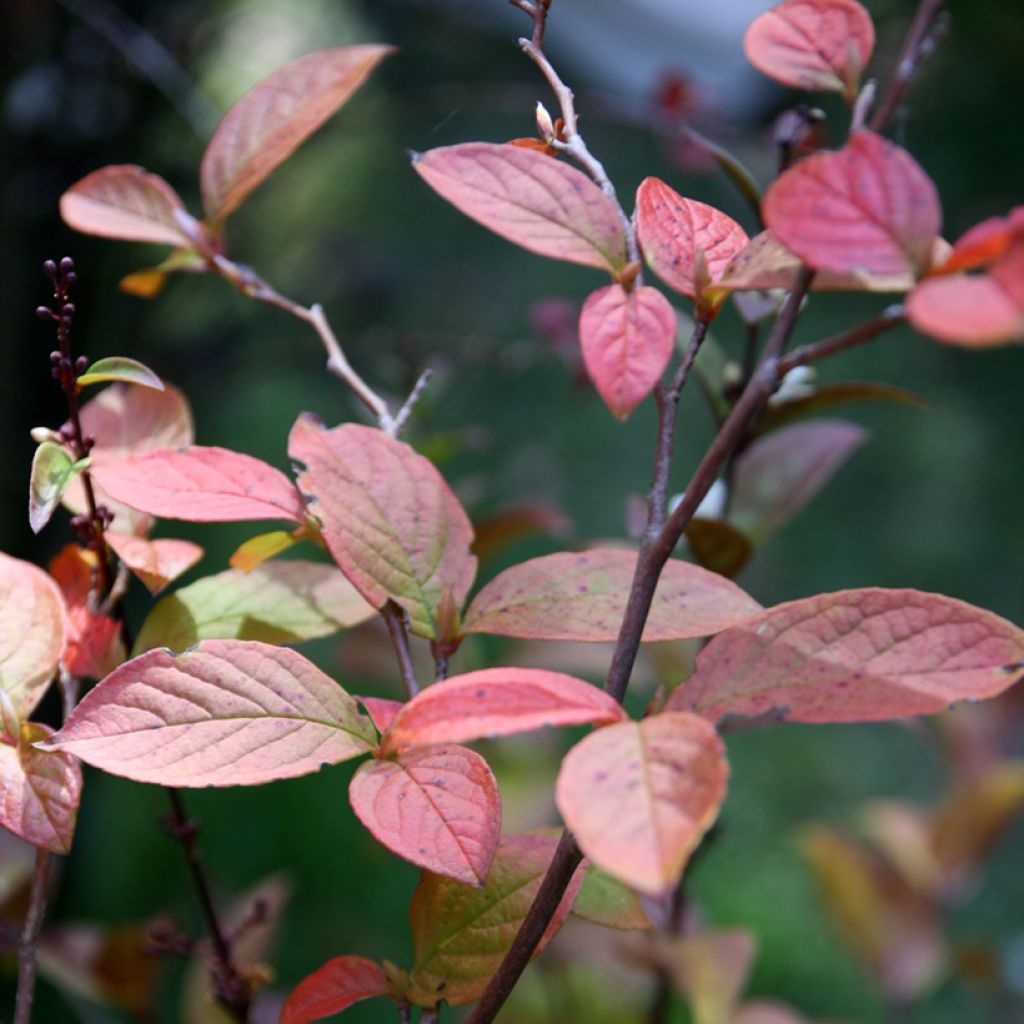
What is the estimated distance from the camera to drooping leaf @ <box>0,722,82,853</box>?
35cm

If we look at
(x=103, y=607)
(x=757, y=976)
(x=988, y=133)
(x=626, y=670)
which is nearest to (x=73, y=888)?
(x=757, y=976)

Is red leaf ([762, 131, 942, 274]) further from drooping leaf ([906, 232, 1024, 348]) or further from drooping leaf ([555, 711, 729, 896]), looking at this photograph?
drooping leaf ([555, 711, 729, 896])

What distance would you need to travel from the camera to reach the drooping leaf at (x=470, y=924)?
38 cm

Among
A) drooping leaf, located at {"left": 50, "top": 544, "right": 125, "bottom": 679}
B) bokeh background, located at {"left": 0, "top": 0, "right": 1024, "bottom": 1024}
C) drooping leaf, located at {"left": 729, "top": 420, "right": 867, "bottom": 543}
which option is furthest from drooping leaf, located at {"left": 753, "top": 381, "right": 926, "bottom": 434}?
drooping leaf, located at {"left": 50, "top": 544, "right": 125, "bottom": 679}

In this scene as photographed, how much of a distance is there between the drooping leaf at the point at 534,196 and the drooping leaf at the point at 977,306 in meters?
0.12

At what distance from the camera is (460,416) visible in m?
2.30

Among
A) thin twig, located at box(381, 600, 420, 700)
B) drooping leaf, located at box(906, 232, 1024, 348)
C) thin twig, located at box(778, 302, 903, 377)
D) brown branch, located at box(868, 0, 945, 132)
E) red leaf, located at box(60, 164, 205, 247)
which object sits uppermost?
brown branch, located at box(868, 0, 945, 132)

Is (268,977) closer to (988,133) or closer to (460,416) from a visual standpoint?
(460,416)

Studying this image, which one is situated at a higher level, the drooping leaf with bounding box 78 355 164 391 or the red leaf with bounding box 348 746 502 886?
the drooping leaf with bounding box 78 355 164 391

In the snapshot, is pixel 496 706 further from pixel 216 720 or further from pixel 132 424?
pixel 132 424

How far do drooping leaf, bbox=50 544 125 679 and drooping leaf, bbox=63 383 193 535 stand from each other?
36mm

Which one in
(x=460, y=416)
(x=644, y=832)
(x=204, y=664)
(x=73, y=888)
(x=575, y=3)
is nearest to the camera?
(x=644, y=832)

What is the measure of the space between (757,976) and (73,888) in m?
0.95

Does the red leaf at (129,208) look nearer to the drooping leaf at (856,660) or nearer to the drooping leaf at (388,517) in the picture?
the drooping leaf at (388,517)
